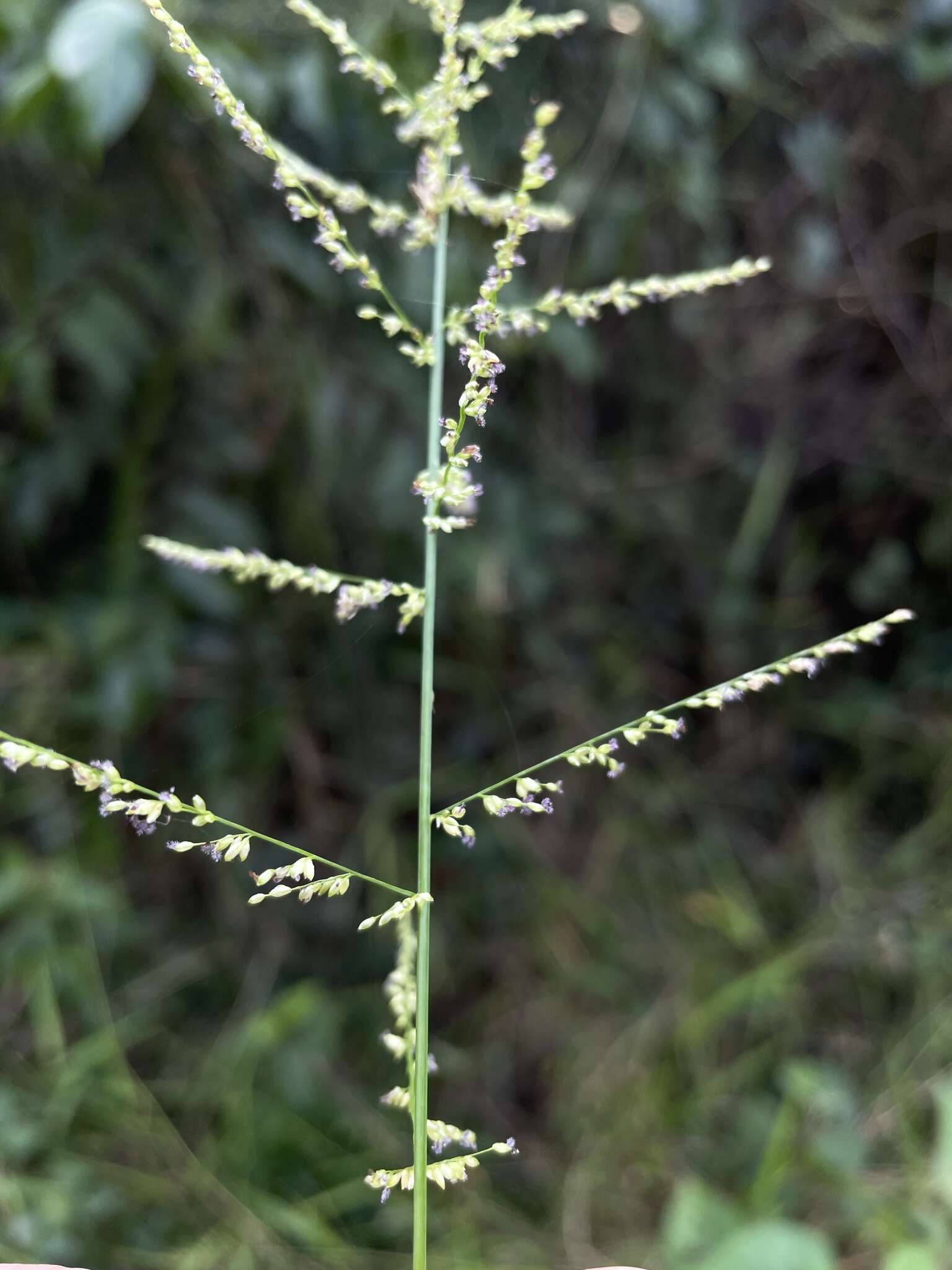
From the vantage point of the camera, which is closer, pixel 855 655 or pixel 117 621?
pixel 117 621

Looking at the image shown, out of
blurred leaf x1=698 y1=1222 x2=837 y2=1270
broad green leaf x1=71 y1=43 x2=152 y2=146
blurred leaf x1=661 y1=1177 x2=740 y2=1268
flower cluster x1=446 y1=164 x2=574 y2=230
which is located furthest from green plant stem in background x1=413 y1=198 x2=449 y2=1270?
blurred leaf x1=661 y1=1177 x2=740 y2=1268

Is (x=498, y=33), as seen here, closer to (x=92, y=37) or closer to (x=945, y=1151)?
(x=92, y=37)

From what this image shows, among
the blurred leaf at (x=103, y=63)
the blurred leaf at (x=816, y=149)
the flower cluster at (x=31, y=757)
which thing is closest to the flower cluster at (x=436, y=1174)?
the flower cluster at (x=31, y=757)

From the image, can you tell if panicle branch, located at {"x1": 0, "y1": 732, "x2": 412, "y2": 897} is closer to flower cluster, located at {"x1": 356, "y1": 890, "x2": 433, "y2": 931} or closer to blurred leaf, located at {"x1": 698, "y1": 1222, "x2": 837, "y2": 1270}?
flower cluster, located at {"x1": 356, "y1": 890, "x2": 433, "y2": 931}

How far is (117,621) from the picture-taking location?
4.22 ft

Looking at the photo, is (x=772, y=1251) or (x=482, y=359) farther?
(x=772, y=1251)

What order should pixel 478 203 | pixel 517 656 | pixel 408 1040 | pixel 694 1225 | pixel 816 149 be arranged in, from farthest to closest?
1. pixel 517 656
2. pixel 816 149
3. pixel 694 1225
4. pixel 478 203
5. pixel 408 1040

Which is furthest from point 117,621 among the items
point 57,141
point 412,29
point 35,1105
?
point 412,29

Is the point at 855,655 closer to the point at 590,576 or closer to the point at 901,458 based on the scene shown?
the point at 901,458

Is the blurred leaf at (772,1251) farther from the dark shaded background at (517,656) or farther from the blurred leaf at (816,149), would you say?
the blurred leaf at (816,149)

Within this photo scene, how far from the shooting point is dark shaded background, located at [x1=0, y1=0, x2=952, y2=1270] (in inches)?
44.8

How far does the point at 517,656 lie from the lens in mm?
1857

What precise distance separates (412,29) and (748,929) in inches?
61.7

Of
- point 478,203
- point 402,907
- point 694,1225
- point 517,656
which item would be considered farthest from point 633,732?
point 517,656
